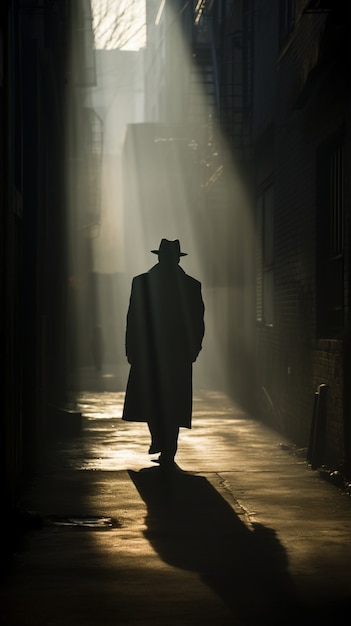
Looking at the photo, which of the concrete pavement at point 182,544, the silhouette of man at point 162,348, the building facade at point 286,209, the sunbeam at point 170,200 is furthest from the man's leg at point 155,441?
the sunbeam at point 170,200

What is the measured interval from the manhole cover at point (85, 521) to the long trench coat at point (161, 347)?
2563 millimetres

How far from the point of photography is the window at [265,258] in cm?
1756

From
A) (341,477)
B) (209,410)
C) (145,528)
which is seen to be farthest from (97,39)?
(145,528)

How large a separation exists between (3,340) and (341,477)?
3.79 meters

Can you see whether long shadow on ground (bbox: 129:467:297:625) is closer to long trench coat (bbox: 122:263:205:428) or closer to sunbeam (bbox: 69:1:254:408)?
long trench coat (bbox: 122:263:205:428)

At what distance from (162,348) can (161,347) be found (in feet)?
0.04

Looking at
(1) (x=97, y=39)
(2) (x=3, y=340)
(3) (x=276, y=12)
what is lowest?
(2) (x=3, y=340)

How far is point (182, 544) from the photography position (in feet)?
23.5

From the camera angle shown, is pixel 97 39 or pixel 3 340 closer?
pixel 3 340

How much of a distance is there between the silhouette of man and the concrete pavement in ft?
1.89

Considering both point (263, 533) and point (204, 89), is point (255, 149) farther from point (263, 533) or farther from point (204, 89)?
point (263, 533)

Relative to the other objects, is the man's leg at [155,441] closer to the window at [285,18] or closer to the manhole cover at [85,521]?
the manhole cover at [85,521]

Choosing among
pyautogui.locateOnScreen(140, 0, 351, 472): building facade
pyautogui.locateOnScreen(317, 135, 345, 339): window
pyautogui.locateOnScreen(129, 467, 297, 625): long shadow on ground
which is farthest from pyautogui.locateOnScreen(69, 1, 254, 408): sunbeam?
pyautogui.locateOnScreen(129, 467, 297, 625): long shadow on ground

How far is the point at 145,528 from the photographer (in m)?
7.69
